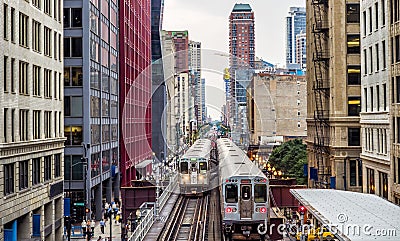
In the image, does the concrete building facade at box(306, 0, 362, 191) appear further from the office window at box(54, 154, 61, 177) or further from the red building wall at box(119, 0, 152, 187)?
the red building wall at box(119, 0, 152, 187)

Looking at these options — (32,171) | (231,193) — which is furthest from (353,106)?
(32,171)

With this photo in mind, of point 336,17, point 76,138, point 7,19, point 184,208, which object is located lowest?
point 184,208

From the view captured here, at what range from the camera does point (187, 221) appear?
40.1 meters

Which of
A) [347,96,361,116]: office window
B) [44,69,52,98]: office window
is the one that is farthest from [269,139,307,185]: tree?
[44,69,52,98]: office window

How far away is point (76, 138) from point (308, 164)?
28657 mm

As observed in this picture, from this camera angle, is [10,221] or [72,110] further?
[72,110]

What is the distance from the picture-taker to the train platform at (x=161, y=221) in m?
32.0

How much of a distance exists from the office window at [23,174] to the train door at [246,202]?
502 inches

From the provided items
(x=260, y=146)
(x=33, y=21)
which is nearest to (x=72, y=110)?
(x=33, y=21)

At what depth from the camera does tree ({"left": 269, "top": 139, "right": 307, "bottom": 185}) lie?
69506mm

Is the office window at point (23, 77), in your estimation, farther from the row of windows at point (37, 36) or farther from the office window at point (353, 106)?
the office window at point (353, 106)

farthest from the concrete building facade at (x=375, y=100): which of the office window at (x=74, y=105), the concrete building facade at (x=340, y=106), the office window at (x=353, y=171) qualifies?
the office window at (x=74, y=105)

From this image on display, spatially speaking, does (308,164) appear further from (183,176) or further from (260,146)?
(260,146)

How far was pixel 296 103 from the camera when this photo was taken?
382 feet
